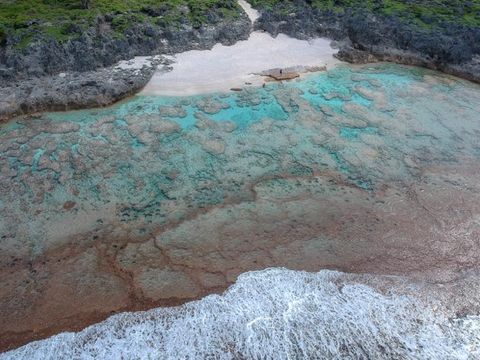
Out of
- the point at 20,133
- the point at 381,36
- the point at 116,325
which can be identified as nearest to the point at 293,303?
the point at 116,325

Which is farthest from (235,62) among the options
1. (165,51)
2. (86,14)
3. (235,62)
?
(86,14)

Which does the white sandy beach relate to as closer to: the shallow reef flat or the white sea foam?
the shallow reef flat

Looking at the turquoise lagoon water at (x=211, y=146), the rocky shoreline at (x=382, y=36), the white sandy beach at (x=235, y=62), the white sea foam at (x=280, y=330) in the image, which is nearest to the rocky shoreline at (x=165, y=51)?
the rocky shoreline at (x=382, y=36)

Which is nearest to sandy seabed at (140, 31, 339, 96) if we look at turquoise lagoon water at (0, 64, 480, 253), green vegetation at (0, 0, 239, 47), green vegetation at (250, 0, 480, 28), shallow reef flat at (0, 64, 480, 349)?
turquoise lagoon water at (0, 64, 480, 253)

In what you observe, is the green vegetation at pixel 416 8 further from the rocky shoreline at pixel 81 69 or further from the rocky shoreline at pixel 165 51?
the rocky shoreline at pixel 81 69

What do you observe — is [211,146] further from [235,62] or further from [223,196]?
[235,62]

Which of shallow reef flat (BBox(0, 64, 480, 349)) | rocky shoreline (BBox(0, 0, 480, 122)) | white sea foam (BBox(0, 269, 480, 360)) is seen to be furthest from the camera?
rocky shoreline (BBox(0, 0, 480, 122))
